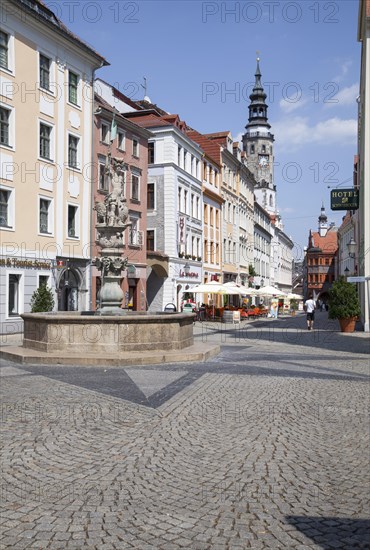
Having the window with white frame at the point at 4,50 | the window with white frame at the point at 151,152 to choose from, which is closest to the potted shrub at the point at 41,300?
the window with white frame at the point at 4,50

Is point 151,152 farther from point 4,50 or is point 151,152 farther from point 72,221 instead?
point 4,50

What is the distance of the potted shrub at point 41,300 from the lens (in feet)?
84.0

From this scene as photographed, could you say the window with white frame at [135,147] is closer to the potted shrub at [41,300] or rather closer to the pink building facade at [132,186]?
A: the pink building facade at [132,186]

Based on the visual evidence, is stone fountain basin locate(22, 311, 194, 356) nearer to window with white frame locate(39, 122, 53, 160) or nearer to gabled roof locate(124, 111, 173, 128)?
window with white frame locate(39, 122, 53, 160)

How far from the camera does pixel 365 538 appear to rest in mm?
4230

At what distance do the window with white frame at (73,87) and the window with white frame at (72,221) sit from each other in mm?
5390

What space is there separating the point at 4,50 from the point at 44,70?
291 cm

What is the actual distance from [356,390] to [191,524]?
265 inches

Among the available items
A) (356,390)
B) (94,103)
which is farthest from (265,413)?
(94,103)

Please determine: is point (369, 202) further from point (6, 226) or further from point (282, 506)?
point (282, 506)

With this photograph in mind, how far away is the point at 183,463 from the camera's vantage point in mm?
5957

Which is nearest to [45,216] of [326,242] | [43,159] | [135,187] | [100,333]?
[43,159]

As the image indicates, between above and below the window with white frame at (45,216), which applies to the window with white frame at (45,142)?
above

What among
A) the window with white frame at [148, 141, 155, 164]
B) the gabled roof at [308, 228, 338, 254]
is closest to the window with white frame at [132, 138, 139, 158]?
the window with white frame at [148, 141, 155, 164]
